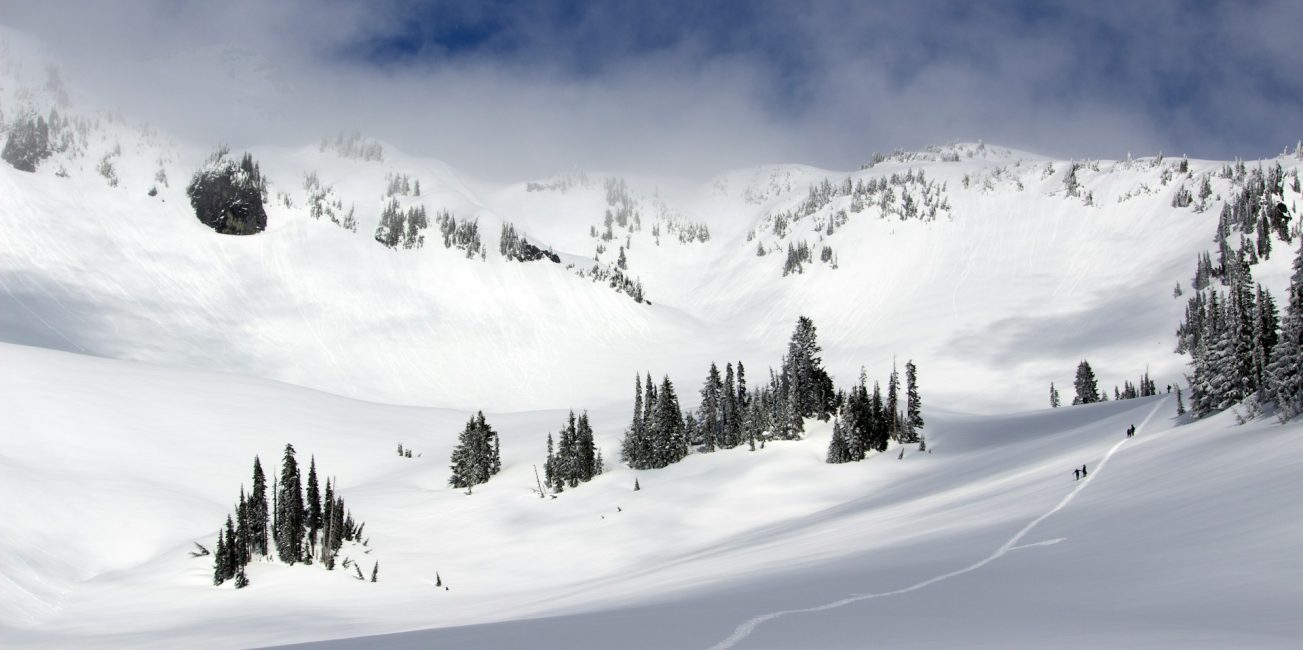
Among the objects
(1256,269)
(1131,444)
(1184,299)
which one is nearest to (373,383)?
(1131,444)

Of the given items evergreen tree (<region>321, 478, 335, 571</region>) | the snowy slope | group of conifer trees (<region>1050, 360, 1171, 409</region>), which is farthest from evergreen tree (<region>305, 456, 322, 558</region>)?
group of conifer trees (<region>1050, 360, 1171, 409</region>)

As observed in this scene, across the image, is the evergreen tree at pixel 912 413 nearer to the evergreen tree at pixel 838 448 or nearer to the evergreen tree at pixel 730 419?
the evergreen tree at pixel 838 448

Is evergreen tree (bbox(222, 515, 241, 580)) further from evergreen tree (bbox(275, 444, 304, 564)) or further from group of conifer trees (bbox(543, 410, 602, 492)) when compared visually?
group of conifer trees (bbox(543, 410, 602, 492))

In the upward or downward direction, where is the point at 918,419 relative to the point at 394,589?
upward

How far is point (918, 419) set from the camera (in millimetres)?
92000

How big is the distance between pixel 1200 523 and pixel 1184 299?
181m

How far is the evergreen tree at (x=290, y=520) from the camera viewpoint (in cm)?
4725

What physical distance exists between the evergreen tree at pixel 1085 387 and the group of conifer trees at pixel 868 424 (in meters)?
49.6

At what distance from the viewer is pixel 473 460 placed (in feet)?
254

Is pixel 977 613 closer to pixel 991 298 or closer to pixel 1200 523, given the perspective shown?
pixel 1200 523

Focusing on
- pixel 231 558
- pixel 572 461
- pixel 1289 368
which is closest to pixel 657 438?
pixel 572 461

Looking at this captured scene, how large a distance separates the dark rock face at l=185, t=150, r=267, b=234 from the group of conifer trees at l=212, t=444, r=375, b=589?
508 ft

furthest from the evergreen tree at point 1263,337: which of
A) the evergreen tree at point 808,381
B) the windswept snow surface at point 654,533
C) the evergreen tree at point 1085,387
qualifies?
the evergreen tree at point 1085,387

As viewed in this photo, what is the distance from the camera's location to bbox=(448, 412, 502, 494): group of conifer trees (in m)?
76.9
